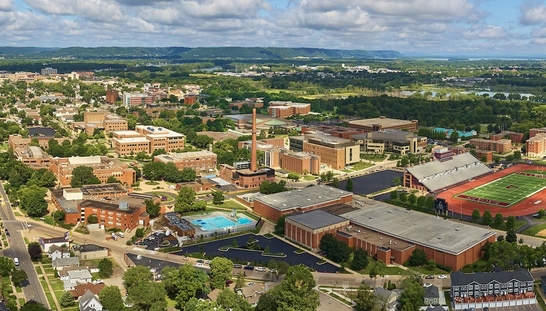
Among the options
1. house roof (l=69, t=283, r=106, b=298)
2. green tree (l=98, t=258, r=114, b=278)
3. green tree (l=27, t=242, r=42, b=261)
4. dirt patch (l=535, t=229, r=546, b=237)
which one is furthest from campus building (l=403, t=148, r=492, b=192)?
green tree (l=27, t=242, r=42, b=261)

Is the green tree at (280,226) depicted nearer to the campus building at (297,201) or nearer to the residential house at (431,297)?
the campus building at (297,201)

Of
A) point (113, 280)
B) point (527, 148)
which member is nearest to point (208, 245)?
point (113, 280)

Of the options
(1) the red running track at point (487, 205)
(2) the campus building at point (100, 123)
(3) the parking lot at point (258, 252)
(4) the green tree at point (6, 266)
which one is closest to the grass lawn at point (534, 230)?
(1) the red running track at point (487, 205)

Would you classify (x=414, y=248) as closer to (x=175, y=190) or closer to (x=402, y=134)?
(x=175, y=190)

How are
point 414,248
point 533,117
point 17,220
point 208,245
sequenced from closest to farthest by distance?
1. point 414,248
2. point 208,245
3. point 17,220
4. point 533,117

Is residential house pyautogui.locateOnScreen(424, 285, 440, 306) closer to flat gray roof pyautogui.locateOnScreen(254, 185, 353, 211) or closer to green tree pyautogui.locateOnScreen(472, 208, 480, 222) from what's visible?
green tree pyautogui.locateOnScreen(472, 208, 480, 222)

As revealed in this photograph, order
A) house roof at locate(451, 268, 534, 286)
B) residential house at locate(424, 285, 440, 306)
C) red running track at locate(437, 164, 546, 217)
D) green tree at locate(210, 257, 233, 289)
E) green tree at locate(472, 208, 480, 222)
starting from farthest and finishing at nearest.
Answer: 1. red running track at locate(437, 164, 546, 217)
2. green tree at locate(472, 208, 480, 222)
3. green tree at locate(210, 257, 233, 289)
4. house roof at locate(451, 268, 534, 286)
5. residential house at locate(424, 285, 440, 306)
